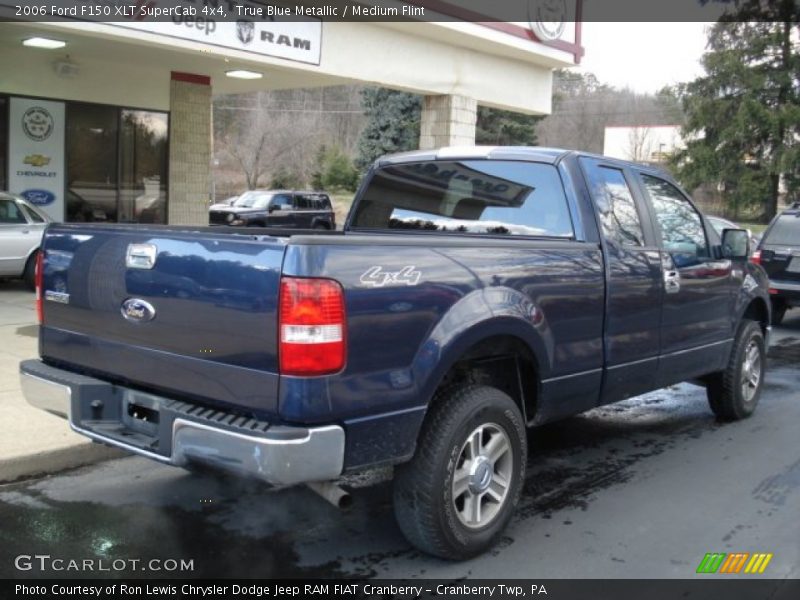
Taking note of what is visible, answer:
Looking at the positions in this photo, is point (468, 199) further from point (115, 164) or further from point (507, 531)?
point (115, 164)

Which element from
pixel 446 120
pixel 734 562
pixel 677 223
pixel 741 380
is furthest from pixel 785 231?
pixel 734 562

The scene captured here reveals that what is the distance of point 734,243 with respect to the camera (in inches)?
238

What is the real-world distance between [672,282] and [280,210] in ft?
65.2

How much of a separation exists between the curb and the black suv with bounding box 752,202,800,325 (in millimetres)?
9381

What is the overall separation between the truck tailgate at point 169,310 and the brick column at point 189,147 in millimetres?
12222

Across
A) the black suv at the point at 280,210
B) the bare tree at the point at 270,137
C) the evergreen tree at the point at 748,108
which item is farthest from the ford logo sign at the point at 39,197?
the bare tree at the point at 270,137

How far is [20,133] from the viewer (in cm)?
1386

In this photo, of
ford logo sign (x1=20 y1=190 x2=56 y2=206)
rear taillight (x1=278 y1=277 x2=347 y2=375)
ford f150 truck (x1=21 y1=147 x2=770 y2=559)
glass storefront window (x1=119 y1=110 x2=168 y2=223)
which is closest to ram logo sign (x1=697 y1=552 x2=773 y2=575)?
ford f150 truck (x1=21 y1=147 x2=770 y2=559)

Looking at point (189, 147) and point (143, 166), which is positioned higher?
point (189, 147)

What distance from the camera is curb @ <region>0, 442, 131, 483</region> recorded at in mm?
5031

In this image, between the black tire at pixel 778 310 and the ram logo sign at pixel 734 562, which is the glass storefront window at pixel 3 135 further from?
the ram logo sign at pixel 734 562

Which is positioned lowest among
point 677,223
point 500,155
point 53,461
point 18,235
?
point 53,461

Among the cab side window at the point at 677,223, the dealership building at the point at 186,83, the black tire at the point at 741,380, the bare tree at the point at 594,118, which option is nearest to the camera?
the cab side window at the point at 677,223

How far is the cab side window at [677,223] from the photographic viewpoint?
5.52 meters
